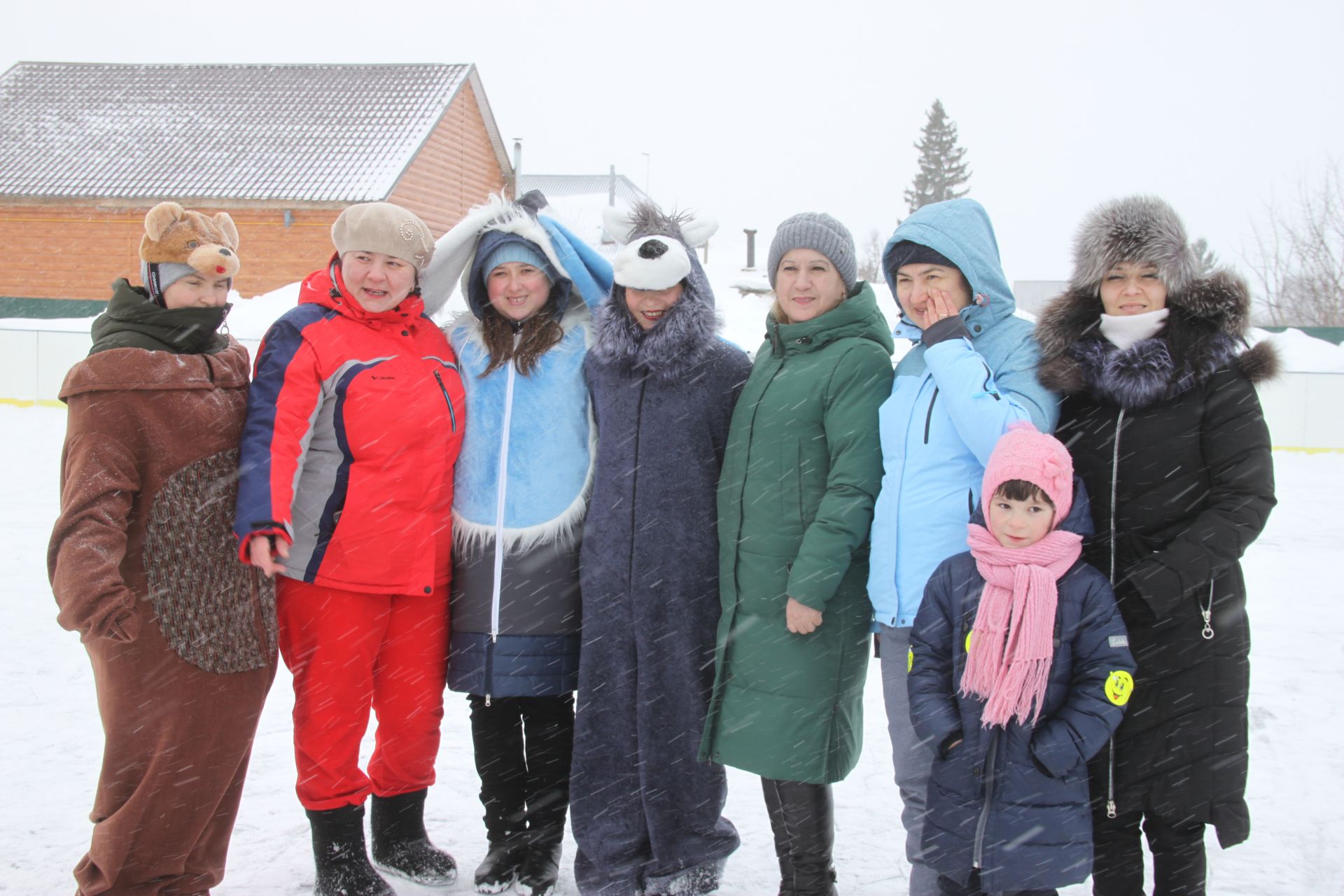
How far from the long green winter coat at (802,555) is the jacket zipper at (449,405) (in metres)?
0.85

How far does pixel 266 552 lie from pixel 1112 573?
2.09 m

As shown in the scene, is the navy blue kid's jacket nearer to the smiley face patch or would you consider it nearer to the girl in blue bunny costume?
the smiley face patch

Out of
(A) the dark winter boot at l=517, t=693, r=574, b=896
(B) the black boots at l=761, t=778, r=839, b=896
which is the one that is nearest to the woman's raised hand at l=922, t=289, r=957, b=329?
(B) the black boots at l=761, t=778, r=839, b=896

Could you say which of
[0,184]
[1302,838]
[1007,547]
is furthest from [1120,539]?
[0,184]

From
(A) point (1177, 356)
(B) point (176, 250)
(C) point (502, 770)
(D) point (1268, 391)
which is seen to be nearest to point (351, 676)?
(C) point (502, 770)

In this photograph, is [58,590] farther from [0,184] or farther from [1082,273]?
[0,184]

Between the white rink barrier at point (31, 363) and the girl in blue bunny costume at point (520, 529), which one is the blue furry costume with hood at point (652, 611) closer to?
the girl in blue bunny costume at point (520, 529)

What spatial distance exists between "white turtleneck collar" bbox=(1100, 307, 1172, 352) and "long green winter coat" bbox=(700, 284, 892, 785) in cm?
55

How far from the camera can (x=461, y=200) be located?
77.0ft

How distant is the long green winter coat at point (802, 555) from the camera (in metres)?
2.54

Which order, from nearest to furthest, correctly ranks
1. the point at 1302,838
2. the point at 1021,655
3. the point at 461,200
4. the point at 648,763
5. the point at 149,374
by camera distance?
the point at 1021,655 < the point at 149,374 < the point at 648,763 < the point at 1302,838 < the point at 461,200

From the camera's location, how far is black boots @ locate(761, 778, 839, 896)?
2.62m

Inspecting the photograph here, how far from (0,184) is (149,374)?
23.1 meters

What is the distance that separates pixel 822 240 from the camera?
269 cm
